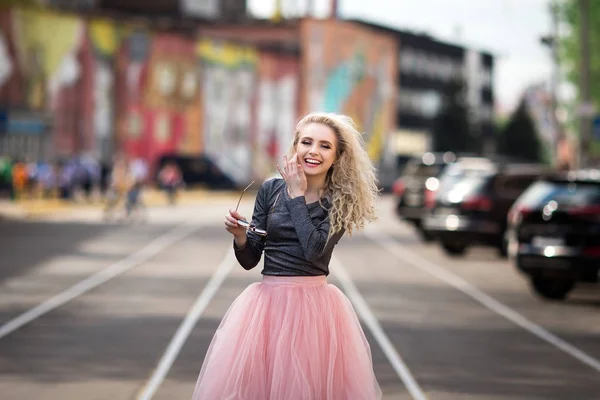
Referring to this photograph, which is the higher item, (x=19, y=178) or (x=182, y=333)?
(x=182, y=333)

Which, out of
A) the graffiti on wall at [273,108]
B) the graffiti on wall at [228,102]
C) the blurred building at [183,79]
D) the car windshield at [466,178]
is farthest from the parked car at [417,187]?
the graffiti on wall at [273,108]

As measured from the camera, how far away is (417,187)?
120ft

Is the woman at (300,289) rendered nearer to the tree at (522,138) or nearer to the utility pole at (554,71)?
the utility pole at (554,71)

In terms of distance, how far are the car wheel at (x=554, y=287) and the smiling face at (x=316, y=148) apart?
13.1 metres

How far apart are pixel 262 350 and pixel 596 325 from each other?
388 inches

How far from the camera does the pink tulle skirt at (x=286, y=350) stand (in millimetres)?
6395

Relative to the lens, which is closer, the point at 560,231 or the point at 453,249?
the point at 560,231

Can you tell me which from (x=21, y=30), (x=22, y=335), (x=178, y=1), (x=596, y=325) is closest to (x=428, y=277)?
(x=596, y=325)

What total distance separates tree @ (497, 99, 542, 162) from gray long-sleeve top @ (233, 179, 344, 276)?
153206 mm

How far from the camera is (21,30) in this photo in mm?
71375

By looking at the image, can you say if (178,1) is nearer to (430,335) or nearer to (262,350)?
(430,335)

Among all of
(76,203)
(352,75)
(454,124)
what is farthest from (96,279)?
(454,124)

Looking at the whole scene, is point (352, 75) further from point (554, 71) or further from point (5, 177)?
point (5, 177)

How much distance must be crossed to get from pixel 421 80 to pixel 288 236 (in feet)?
467
